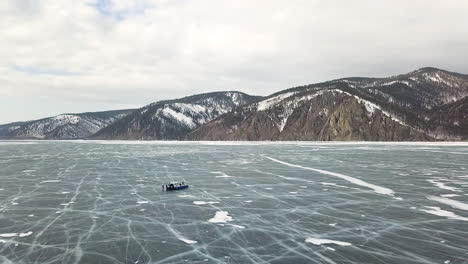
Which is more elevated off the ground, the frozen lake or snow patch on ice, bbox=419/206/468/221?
the frozen lake

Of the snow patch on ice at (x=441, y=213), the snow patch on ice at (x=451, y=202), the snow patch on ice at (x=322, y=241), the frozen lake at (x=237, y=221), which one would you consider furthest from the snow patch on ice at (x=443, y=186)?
the snow patch on ice at (x=322, y=241)

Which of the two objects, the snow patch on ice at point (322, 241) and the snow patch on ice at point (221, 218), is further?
the snow patch on ice at point (221, 218)

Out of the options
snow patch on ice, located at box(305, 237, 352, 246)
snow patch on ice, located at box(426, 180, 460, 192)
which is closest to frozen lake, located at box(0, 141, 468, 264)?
snow patch on ice, located at box(305, 237, 352, 246)

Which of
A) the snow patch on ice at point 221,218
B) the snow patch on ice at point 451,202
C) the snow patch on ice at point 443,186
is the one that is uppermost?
the snow patch on ice at point 221,218

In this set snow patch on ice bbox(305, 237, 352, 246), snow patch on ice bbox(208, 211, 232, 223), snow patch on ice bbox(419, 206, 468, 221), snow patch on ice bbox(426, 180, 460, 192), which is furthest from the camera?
snow patch on ice bbox(426, 180, 460, 192)

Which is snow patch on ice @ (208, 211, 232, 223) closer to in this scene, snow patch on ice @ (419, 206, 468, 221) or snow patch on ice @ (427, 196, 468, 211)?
snow patch on ice @ (419, 206, 468, 221)

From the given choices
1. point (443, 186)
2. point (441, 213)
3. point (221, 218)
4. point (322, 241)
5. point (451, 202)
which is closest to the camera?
point (322, 241)

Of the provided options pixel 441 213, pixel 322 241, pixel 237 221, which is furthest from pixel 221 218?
pixel 441 213

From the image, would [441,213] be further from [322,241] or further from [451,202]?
[322,241]

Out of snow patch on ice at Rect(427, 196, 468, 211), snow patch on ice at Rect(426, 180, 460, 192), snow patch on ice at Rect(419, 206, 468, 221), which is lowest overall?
snow patch on ice at Rect(419, 206, 468, 221)

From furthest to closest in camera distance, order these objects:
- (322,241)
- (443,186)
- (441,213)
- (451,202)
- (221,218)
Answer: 1. (443,186)
2. (451,202)
3. (441,213)
4. (221,218)
5. (322,241)

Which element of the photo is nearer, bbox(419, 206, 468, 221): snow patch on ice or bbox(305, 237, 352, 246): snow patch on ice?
bbox(305, 237, 352, 246): snow patch on ice

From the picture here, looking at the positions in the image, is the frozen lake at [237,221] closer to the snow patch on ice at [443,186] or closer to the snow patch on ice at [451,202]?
the snow patch on ice at [451,202]
